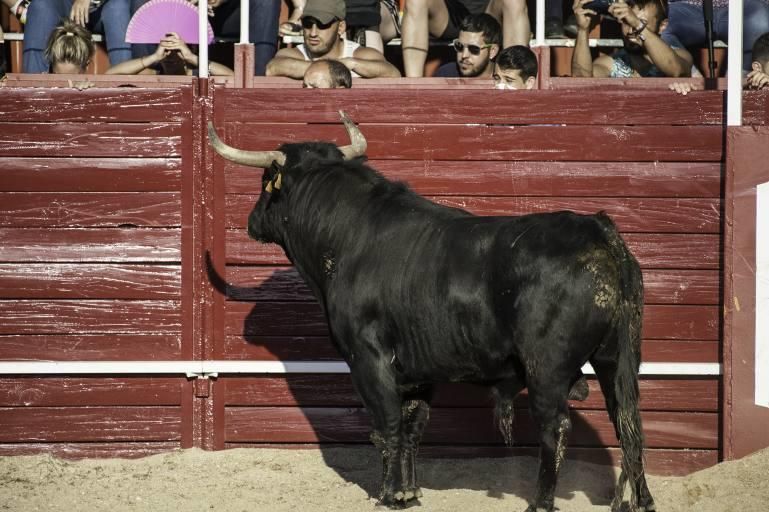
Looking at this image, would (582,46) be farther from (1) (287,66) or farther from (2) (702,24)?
(1) (287,66)

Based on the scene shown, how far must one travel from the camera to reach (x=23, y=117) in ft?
22.9

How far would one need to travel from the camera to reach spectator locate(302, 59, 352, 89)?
23.5ft

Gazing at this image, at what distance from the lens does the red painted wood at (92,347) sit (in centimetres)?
694

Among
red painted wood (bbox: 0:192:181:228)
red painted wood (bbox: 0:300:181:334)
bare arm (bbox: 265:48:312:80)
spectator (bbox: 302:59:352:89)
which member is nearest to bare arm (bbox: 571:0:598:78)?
spectator (bbox: 302:59:352:89)

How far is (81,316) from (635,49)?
392 centimetres

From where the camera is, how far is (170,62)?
25.6 ft

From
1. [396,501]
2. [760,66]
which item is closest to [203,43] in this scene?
[396,501]

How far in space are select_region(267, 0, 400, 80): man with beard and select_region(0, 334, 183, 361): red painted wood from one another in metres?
1.91

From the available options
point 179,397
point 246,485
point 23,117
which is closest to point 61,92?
point 23,117

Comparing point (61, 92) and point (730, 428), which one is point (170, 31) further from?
point (730, 428)

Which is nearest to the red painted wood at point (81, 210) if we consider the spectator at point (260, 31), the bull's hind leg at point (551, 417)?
the spectator at point (260, 31)

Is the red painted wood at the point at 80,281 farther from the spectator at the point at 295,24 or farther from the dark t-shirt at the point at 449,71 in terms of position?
the dark t-shirt at the point at 449,71

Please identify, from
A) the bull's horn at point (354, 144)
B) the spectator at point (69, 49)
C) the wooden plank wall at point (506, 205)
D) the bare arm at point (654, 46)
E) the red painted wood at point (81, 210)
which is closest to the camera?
the bull's horn at point (354, 144)

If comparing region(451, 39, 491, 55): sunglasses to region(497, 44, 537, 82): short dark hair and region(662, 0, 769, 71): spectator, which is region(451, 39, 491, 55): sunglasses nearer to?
region(497, 44, 537, 82): short dark hair
